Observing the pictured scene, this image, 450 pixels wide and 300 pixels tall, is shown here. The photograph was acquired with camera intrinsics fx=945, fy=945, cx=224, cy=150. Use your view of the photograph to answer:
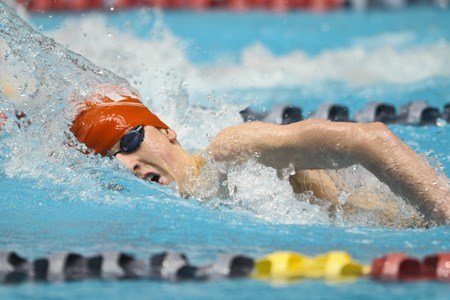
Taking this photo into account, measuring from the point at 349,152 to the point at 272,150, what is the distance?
25 cm

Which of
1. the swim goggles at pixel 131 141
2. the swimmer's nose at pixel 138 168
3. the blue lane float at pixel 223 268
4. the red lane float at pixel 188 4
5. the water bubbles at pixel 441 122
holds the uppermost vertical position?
the red lane float at pixel 188 4

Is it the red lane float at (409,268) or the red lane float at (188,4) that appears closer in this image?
the red lane float at (409,268)

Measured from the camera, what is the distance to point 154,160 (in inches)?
121

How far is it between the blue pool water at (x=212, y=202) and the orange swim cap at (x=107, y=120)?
0.08 m

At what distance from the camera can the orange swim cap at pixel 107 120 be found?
3133 millimetres

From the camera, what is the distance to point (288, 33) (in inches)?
336

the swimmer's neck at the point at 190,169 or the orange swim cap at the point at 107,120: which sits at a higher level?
the orange swim cap at the point at 107,120

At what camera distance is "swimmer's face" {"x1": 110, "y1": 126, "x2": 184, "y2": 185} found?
308 cm

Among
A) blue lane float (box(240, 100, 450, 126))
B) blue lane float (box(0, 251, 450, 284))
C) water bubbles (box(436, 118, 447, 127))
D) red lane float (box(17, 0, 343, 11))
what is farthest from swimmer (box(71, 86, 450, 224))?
red lane float (box(17, 0, 343, 11))

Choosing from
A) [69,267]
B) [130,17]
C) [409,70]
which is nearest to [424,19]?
[409,70]

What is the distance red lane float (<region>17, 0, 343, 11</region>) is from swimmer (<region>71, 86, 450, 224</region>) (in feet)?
19.2

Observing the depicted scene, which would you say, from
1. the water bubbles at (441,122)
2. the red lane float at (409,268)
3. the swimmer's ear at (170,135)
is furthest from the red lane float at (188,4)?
the red lane float at (409,268)

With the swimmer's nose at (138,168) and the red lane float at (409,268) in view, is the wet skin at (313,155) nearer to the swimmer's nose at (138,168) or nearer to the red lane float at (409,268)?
the swimmer's nose at (138,168)

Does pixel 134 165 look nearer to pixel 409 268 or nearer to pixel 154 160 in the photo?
pixel 154 160
